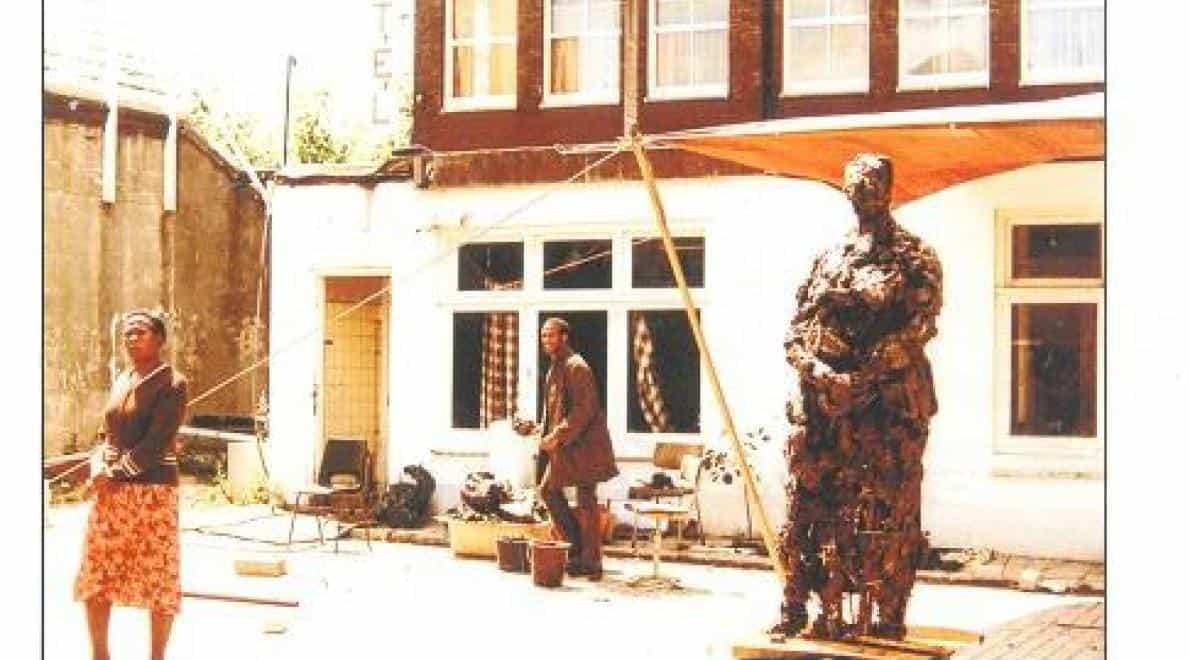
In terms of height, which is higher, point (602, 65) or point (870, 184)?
point (602, 65)

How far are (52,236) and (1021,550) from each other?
19.4 ft

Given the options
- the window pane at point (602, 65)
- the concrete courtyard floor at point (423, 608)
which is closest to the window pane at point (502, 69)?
the window pane at point (602, 65)

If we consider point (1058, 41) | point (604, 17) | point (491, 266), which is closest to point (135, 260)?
point (491, 266)

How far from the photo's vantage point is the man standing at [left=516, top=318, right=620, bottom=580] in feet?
28.1

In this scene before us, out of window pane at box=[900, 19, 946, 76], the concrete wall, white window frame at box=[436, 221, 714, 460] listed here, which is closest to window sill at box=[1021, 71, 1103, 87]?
the concrete wall

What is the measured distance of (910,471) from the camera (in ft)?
18.7

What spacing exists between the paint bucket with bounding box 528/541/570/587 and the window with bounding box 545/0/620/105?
11.3 ft

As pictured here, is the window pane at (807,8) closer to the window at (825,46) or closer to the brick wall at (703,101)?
the window at (825,46)

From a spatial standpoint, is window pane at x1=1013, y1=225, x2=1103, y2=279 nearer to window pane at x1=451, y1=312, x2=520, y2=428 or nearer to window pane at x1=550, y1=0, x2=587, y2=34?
window pane at x1=550, y1=0, x2=587, y2=34

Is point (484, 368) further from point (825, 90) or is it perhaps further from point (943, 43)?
point (943, 43)

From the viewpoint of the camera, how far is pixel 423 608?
25.3ft

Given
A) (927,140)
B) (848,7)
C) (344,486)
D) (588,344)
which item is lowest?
(344,486)

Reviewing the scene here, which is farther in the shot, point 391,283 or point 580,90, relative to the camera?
point 391,283

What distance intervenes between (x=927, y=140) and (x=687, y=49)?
3.98 meters
